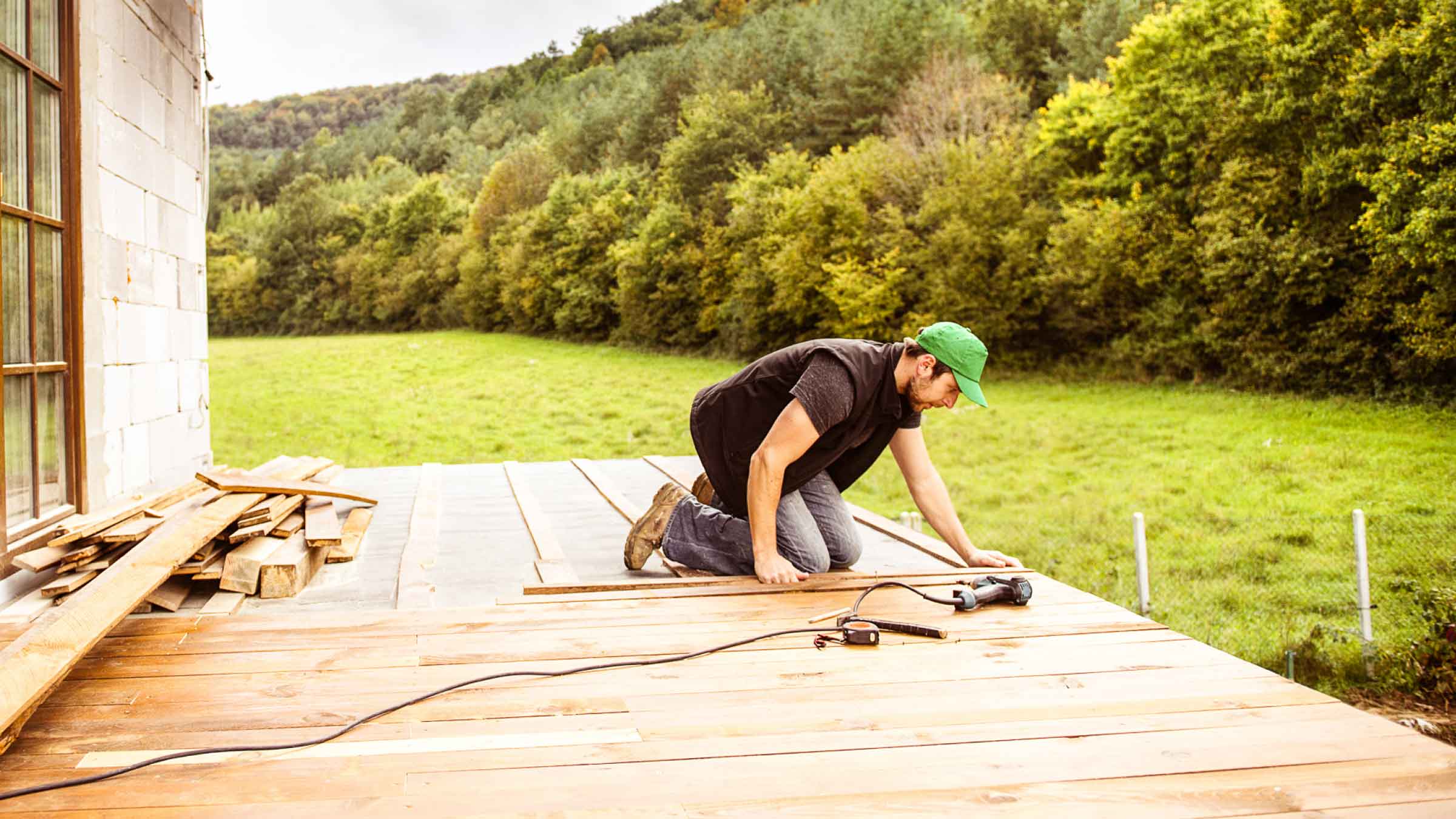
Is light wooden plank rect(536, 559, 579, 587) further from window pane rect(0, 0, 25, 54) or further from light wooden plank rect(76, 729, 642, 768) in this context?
window pane rect(0, 0, 25, 54)

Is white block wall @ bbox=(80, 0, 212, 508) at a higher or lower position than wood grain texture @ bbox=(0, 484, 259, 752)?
higher

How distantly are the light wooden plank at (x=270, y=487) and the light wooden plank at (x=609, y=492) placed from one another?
1.12 meters

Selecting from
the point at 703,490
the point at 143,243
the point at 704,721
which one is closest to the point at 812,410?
the point at 704,721

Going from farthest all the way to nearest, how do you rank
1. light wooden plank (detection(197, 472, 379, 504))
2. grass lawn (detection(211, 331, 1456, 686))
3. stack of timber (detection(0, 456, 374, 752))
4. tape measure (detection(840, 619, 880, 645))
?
grass lawn (detection(211, 331, 1456, 686)), light wooden plank (detection(197, 472, 379, 504)), tape measure (detection(840, 619, 880, 645)), stack of timber (detection(0, 456, 374, 752))

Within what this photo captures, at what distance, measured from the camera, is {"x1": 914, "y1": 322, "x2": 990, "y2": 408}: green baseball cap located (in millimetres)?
2711

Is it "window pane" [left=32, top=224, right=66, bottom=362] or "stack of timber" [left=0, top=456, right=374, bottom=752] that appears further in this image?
"window pane" [left=32, top=224, right=66, bottom=362]

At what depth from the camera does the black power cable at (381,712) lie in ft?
5.44

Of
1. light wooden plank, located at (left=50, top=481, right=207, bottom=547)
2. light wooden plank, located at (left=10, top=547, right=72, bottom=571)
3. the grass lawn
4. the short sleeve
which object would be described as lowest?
the grass lawn

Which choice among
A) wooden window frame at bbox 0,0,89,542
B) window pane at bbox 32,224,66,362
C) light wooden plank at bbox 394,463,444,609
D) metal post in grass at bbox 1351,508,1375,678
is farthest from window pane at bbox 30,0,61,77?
metal post in grass at bbox 1351,508,1375,678

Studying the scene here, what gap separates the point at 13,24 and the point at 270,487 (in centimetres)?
180

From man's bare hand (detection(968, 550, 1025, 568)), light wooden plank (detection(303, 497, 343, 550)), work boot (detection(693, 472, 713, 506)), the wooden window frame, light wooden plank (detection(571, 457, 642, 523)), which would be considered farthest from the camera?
light wooden plank (detection(571, 457, 642, 523))

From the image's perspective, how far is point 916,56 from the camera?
67.6 ft

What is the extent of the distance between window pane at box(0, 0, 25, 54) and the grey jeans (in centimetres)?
245

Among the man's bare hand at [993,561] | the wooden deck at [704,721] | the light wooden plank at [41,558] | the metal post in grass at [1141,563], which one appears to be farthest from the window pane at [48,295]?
the metal post in grass at [1141,563]
